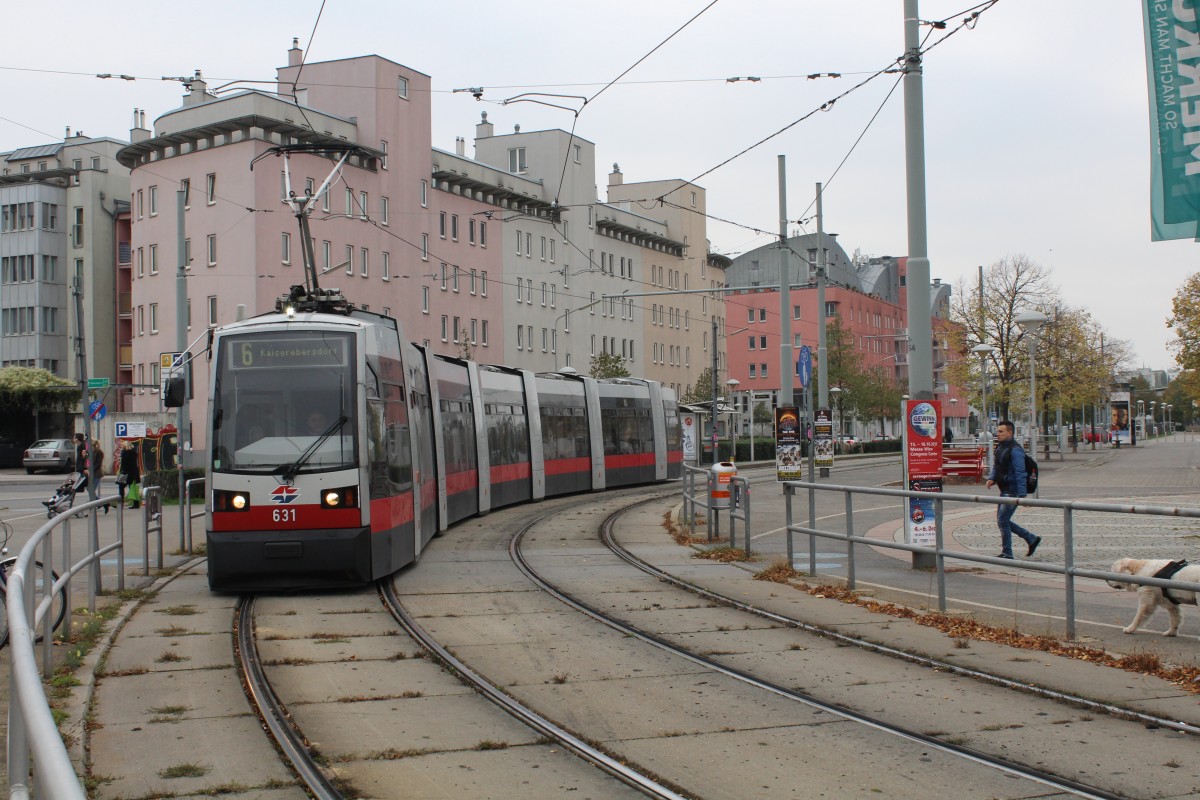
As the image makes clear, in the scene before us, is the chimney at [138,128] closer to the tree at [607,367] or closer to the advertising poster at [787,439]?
the tree at [607,367]

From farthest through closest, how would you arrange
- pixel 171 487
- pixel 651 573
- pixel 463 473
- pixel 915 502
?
pixel 171 487
pixel 463 473
pixel 651 573
pixel 915 502

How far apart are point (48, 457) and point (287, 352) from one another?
44519 mm

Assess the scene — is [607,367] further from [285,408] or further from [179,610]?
[179,610]

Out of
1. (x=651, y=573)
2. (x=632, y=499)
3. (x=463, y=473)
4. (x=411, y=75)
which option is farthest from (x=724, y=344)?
(x=651, y=573)

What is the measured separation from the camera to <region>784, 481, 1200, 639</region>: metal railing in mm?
9148

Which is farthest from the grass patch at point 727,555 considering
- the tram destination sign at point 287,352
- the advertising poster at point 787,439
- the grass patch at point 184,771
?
the grass patch at point 184,771

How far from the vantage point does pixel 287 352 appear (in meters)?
13.3

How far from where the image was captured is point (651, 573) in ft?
51.1

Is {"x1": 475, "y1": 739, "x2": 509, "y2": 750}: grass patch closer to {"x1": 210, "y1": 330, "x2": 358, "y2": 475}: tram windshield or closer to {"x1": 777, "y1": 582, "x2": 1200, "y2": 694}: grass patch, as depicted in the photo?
{"x1": 777, "y1": 582, "x2": 1200, "y2": 694}: grass patch

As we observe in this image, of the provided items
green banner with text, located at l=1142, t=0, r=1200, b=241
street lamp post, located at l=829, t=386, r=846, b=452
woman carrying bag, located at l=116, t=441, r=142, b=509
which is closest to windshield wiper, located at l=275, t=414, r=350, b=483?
green banner with text, located at l=1142, t=0, r=1200, b=241

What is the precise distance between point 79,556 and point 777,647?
6072mm

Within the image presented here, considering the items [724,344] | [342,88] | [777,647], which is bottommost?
[777,647]

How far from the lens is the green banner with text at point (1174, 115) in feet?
32.6

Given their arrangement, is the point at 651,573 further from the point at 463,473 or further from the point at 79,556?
the point at 463,473
